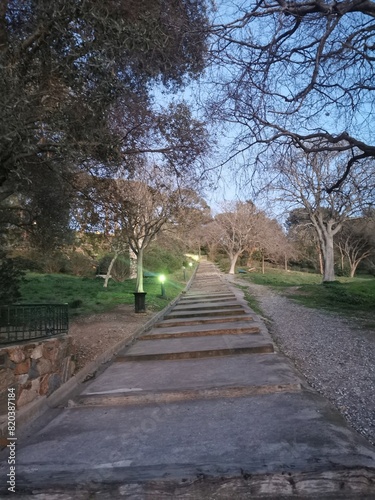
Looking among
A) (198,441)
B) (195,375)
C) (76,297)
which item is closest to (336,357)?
(195,375)

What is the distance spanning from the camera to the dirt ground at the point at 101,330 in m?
6.83

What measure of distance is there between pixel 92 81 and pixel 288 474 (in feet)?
18.1

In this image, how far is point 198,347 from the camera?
6.86m

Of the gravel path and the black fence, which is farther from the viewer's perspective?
the black fence

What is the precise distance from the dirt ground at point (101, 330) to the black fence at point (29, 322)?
3.46 ft

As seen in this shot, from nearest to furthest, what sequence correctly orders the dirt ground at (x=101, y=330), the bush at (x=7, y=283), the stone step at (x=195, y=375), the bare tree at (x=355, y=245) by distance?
the stone step at (x=195, y=375), the bush at (x=7, y=283), the dirt ground at (x=101, y=330), the bare tree at (x=355, y=245)

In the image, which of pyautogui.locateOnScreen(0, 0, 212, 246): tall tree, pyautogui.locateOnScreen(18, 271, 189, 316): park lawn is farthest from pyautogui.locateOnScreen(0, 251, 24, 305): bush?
pyautogui.locateOnScreen(18, 271, 189, 316): park lawn

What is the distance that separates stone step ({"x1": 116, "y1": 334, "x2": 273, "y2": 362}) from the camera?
639 centimetres

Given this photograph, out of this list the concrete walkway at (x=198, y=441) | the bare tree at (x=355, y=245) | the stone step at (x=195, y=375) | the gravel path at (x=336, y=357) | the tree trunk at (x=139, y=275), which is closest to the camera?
the concrete walkway at (x=198, y=441)

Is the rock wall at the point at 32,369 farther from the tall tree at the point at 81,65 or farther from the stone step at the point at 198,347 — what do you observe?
the tall tree at the point at 81,65

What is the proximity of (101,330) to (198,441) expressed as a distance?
20.2 feet

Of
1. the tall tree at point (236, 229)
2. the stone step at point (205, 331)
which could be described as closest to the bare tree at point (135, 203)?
the stone step at point (205, 331)

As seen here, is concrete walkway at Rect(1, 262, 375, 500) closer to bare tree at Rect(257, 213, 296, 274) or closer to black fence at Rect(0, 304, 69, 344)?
black fence at Rect(0, 304, 69, 344)

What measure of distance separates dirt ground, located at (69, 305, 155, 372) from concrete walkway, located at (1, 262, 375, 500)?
4.50 ft
